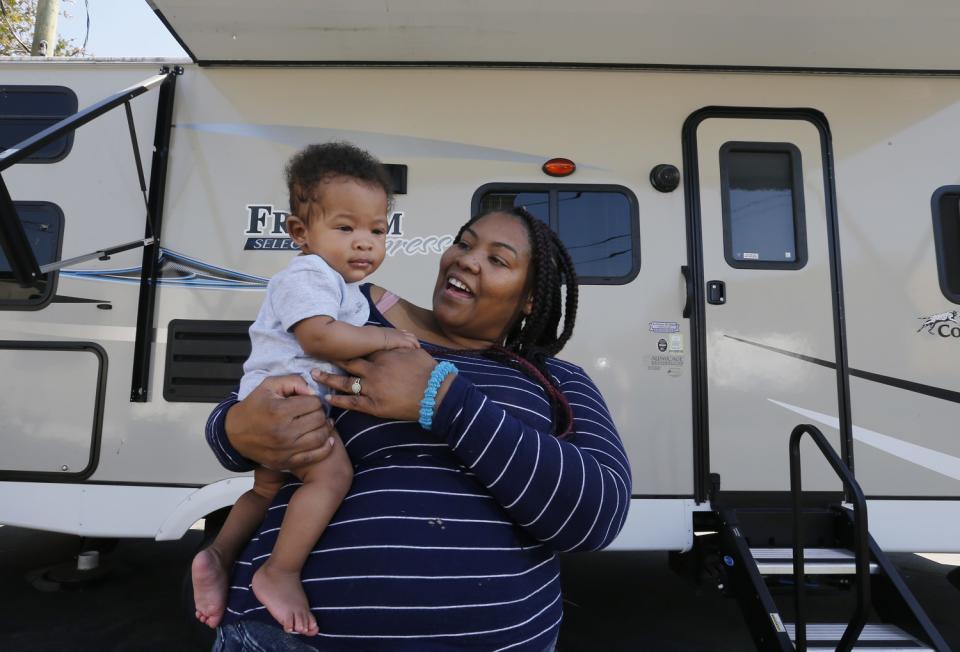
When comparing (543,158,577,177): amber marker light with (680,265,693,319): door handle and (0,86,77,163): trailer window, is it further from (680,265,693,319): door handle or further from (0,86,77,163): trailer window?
(0,86,77,163): trailer window

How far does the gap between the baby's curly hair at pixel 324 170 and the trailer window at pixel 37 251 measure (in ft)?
7.35

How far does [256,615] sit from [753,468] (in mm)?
2634

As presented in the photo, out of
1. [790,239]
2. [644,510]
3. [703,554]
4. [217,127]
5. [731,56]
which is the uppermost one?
[731,56]

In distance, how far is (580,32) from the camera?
3.17m

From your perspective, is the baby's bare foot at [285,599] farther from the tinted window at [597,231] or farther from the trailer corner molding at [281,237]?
the tinted window at [597,231]

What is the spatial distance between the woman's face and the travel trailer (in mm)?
1522

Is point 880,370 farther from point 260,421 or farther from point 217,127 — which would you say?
point 217,127

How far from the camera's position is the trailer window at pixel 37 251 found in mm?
3314

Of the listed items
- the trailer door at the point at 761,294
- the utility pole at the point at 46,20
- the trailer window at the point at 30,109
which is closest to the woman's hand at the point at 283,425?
the trailer door at the point at 761,294

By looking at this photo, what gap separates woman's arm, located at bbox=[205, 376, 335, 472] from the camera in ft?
4.36

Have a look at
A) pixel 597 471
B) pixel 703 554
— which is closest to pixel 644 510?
pixel 703 554

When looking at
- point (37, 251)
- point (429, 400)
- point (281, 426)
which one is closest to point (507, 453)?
point (429, 400)

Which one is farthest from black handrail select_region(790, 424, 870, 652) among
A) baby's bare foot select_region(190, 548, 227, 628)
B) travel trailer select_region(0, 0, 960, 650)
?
baby's bare foot select_region(190, 548, 227, 628)

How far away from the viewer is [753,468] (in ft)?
10.6
